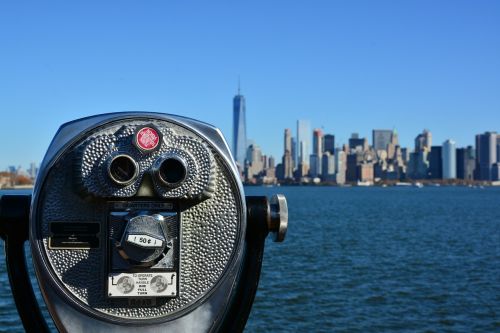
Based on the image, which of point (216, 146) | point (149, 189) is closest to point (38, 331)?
point (149, 189)

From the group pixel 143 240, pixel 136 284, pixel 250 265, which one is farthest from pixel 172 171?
pixel 250 265

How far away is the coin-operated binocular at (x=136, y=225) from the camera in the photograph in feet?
7.06

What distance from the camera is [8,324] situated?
9.72 m

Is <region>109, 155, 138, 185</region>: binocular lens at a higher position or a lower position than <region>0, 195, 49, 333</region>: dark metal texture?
higher

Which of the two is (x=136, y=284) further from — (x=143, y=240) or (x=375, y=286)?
A: (x=375, y=286)

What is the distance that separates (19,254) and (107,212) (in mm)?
356

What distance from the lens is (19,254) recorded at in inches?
92.5

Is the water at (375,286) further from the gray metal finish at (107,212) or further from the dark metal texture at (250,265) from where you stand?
the gray metal finish at (107,212)

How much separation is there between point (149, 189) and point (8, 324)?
26.9ft

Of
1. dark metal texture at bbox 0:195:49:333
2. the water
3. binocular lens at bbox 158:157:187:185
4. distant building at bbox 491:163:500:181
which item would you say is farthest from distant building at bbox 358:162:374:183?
binocular lens at bbox 158:157:187:185

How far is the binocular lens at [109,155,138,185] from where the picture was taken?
2141 mm

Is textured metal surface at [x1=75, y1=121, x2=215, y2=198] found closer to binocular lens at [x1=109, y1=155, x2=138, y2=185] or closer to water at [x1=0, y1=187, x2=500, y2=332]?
binocular lens at [x1=109, y1=155, x2=138, y2=185]

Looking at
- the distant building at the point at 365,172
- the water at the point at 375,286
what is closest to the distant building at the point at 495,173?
the distant building at the point at 365,172

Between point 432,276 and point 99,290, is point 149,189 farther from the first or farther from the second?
point 432,276
